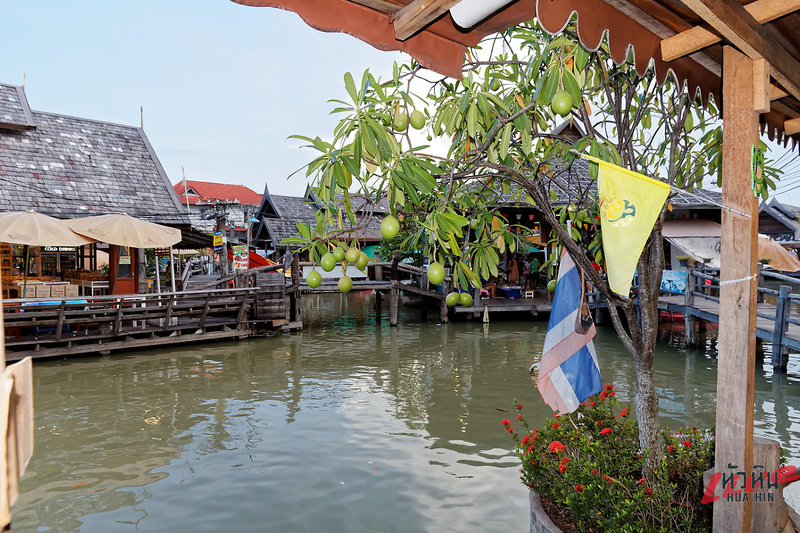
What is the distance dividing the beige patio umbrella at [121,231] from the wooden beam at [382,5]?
422 inches

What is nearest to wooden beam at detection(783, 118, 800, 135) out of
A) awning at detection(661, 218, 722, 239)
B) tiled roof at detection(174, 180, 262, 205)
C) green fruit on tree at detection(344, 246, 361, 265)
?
green fruit on tree at detection(344, 246, 361, 265)

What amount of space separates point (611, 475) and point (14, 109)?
17466mm

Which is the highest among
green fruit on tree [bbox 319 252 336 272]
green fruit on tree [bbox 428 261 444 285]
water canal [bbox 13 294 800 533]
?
green fruit on tree [bbox 319 252 336 272]

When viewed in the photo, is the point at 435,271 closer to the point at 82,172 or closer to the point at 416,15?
the point at 416,15

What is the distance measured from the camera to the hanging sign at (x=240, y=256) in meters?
14.9

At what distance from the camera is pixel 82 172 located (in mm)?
14438

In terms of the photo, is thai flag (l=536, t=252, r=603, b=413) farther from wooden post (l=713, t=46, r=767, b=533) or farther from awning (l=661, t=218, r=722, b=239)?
awning (l=661, t=218, r=722, b=239)

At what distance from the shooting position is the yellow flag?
2.34m

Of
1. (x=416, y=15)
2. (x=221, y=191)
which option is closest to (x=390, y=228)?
(x=416, y=15)

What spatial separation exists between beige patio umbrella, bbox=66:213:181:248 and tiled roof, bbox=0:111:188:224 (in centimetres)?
198

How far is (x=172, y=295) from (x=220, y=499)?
8.84 meters

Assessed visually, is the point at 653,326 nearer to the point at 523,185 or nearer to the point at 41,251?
the point at 523,185

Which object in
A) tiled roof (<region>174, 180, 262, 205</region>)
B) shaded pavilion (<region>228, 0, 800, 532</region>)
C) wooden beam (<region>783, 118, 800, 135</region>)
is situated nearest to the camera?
shaded pavilion (<region>228, 0, 800, 532</region>)

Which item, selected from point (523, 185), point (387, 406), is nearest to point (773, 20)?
point (523, 185)
